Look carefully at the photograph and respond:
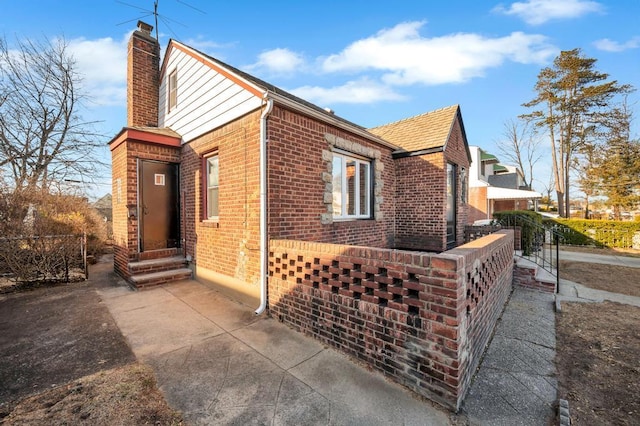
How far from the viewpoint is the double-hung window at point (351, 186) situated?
6207mm

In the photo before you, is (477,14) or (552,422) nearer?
(552,422)

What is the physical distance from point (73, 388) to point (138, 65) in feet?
27.2

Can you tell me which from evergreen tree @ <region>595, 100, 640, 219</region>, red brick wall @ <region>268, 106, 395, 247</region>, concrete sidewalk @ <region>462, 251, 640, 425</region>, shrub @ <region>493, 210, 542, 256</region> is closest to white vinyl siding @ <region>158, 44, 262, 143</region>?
red brick wall @ <region>268, 106, 395, 247</region>

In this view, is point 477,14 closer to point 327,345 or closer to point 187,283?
point 327,345

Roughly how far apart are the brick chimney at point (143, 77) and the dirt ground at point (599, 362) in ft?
33.7

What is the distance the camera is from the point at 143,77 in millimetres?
7699

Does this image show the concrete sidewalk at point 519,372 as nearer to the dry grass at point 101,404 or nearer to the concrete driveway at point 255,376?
the concrete driveway at point 255,376

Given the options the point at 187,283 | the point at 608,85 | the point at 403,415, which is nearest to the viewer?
the point at 403,415

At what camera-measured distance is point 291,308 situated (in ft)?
12.9

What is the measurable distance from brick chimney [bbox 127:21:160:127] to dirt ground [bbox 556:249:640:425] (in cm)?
1029

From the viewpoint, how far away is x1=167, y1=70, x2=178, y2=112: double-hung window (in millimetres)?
7228

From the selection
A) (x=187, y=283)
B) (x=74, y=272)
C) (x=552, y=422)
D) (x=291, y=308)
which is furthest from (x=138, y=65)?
(x=552, y=422)

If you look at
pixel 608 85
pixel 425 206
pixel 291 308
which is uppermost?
pixel 608 85

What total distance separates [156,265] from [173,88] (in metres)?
4.91
